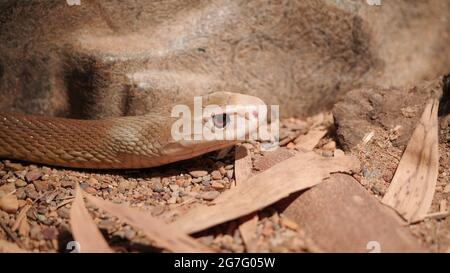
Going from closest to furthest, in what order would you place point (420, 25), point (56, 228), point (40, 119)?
A: point (56, 228) < point (40, 119) < point (420, 25)

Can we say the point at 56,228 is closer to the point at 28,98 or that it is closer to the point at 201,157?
the point at 201,157

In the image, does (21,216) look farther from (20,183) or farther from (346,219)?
Result: (346,219)

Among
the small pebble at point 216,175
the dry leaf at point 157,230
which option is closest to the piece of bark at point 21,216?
the dry leaf at point 157,230

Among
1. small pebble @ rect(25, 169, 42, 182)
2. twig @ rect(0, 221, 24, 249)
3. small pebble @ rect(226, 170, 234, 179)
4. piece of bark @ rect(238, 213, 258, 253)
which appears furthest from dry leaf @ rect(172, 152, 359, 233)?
small pebble @ rect(25, 169, 42, 182)

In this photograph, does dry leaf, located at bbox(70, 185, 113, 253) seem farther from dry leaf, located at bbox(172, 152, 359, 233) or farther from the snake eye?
the snake eye

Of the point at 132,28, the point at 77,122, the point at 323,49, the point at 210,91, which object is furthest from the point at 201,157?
the point at 323,49

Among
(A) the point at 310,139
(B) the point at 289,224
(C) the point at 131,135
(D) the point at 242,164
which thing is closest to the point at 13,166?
(C) the point at 131,135
